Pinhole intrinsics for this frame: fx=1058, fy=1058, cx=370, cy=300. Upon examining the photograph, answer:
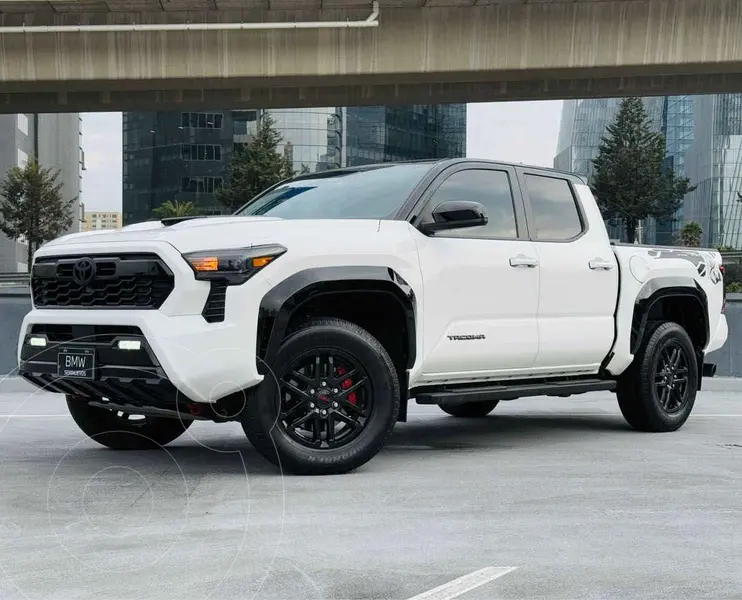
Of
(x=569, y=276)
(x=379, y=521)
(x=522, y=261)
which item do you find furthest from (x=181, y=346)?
(x=569, y=276)

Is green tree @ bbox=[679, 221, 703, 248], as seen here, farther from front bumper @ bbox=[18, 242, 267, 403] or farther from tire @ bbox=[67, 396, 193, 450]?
front bumper @ bbox=[18, 242, 267, 403]

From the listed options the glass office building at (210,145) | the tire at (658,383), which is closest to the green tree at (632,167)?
the glass office building at (210,145)

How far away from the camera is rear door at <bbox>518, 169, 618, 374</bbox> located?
7281mm

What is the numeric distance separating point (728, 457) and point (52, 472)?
4.38 meters

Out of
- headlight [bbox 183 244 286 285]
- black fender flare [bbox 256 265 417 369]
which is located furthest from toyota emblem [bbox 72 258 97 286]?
black fender flare [bbox 256 265 417 369]

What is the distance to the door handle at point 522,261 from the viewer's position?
276 inches

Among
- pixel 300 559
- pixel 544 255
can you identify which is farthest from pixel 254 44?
pixel 300 559

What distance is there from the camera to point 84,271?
5.88 m

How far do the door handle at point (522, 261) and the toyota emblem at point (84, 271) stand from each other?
2.72 metres

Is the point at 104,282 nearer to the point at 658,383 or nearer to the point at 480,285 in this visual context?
the point at 480,285

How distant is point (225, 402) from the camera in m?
5.79

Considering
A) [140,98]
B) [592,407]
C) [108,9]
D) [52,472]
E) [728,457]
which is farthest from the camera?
[140,98]

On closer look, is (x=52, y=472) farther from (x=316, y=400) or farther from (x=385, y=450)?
(x=385, y=450)

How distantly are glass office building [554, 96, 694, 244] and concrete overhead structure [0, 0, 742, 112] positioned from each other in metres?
105
